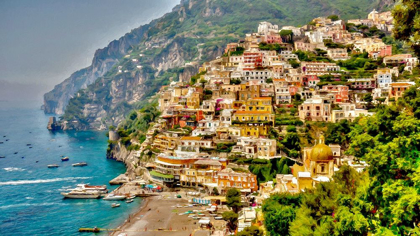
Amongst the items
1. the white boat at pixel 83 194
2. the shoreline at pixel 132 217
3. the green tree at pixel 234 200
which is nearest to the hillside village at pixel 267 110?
the green tree at pixel 234 200

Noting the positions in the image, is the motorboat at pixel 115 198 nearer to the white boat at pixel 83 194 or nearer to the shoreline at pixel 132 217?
the white boat at pixel 83 194

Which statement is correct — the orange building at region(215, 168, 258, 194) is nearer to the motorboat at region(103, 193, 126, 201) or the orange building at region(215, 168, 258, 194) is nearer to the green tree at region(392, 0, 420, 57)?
the motorboat at region(103, 193, 126, 201)

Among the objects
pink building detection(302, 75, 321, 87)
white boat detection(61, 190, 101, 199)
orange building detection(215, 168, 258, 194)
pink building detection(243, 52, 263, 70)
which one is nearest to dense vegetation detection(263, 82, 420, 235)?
orange building detection(215, 168, 258, 194)

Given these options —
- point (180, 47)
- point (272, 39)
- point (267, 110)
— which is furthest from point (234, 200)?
point (180, 47)

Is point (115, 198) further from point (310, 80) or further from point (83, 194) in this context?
point (310, 80)

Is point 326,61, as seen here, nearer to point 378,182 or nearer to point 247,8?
point 378,182

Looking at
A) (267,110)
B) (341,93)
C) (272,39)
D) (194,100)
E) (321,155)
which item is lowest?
(321,155)

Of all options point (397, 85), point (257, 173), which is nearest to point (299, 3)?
point (397, 85)
